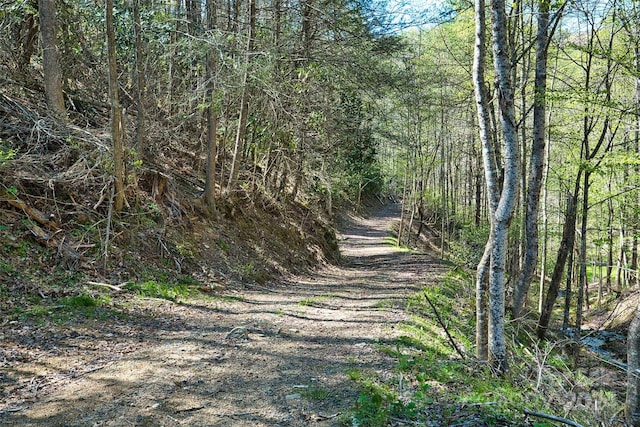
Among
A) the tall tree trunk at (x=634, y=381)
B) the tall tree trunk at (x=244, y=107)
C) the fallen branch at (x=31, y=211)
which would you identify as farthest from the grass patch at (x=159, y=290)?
the tall tree trunk at (x=634, y=381)

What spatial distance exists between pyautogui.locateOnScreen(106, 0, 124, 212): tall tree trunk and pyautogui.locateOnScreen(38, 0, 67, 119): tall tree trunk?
1.39 metres

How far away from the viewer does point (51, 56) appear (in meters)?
8.82

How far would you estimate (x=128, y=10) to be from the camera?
9.68 metres

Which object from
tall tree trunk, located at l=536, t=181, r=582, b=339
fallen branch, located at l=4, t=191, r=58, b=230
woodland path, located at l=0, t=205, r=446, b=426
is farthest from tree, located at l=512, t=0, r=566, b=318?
fallen branch, located at l=4, t=191, r=58, b=230

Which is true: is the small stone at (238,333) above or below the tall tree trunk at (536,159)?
below

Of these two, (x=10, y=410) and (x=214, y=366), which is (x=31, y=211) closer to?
(x=10, y=410)

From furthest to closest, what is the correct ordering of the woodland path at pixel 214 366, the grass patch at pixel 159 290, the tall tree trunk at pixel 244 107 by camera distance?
the tall tree trunk at pixel 244 107
the grass patch at pixel 159 290
the woodland path at pixel 214 366

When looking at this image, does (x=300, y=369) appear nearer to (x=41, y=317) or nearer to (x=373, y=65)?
(x=41, y=317)

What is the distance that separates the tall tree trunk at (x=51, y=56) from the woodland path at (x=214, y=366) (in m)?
4.67

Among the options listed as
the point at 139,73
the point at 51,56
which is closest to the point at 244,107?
the point at 139,73

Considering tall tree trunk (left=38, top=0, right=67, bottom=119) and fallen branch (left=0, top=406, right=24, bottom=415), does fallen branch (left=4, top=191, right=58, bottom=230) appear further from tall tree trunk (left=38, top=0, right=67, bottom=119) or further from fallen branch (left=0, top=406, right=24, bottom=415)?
fallen branch (left=0, top=406, right=24, bottom=415)

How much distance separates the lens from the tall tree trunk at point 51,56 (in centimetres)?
867

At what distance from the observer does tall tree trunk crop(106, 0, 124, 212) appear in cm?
785

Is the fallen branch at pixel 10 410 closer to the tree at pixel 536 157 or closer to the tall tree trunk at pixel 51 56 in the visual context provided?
the tall tree trunk at pixel 51 56
